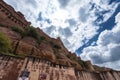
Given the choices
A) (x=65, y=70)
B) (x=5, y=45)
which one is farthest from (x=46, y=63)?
(x=5, y=45)

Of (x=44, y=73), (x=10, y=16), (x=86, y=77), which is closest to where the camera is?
(x=44, y=73)

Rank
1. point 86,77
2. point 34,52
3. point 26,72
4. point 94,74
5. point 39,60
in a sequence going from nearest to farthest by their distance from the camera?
point 26,72 → point 39,60 → point 86,77 → point 94,74 → point 34,52

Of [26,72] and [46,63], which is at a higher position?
[46,63]

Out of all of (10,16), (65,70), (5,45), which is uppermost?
(10,16)

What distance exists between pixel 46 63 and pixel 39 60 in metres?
1.04

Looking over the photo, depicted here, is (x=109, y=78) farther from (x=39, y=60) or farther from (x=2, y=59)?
(x=2, y=59)

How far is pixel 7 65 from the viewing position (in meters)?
13.6

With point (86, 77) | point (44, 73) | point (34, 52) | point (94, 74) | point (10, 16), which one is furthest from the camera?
point (10, 16)

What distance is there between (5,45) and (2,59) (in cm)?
907

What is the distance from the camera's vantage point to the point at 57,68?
54.7 ft

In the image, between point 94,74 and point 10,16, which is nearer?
point 94,74

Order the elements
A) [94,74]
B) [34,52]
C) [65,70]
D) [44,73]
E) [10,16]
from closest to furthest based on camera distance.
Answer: [44,73] < [65,70] < [94,74] < [34,52] < [10,16]

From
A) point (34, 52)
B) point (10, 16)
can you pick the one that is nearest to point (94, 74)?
point (34, 52)

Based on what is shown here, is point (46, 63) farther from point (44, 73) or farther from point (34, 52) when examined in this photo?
point (34, 52)
